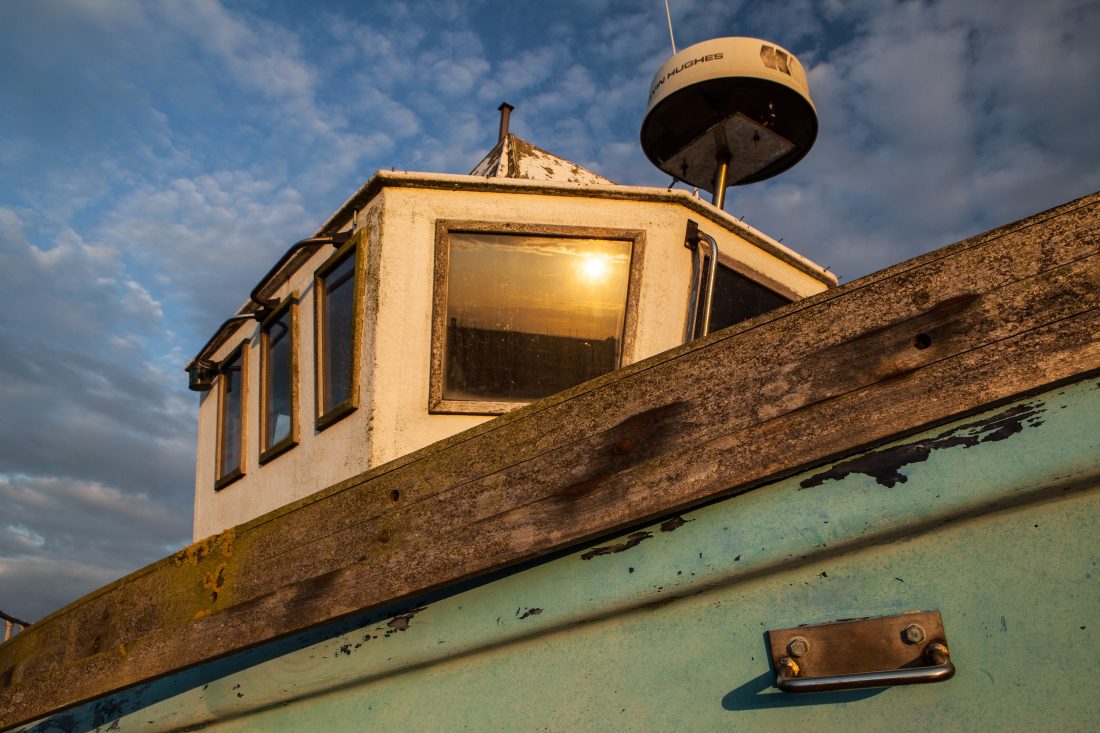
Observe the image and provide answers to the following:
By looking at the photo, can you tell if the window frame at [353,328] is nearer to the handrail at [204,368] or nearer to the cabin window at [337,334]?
the cabin window at [337,334]

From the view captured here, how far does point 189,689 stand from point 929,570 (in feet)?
8.32

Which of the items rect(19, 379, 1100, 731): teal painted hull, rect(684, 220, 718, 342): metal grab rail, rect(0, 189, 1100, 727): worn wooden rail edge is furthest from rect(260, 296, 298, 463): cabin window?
rect(19, 379, 1100, 731): teal painted hull

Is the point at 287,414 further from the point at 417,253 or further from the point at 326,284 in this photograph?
the point at 417,253

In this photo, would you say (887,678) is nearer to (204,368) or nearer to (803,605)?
(803,605)

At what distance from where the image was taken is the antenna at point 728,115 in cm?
553

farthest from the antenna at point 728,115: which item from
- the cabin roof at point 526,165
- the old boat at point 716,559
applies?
the old boat at point 716,559

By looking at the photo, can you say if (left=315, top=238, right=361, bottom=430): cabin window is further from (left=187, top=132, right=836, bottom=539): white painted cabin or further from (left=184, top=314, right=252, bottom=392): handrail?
(left=184, top=314, right=252, bottom=392): handrail

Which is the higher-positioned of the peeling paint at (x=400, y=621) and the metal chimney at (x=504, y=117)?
the metal chimney at (x=504, y=117)

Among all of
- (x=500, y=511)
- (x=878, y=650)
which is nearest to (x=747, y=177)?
(x=500, y=511)

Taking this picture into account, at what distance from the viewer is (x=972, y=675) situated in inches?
66.9

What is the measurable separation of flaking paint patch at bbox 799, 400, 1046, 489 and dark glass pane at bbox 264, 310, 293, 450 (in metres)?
3.71

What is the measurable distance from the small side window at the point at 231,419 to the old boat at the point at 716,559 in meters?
1.85

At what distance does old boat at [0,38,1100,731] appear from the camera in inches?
67.9

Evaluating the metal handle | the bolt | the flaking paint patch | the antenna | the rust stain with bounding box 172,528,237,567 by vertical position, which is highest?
the antenna
